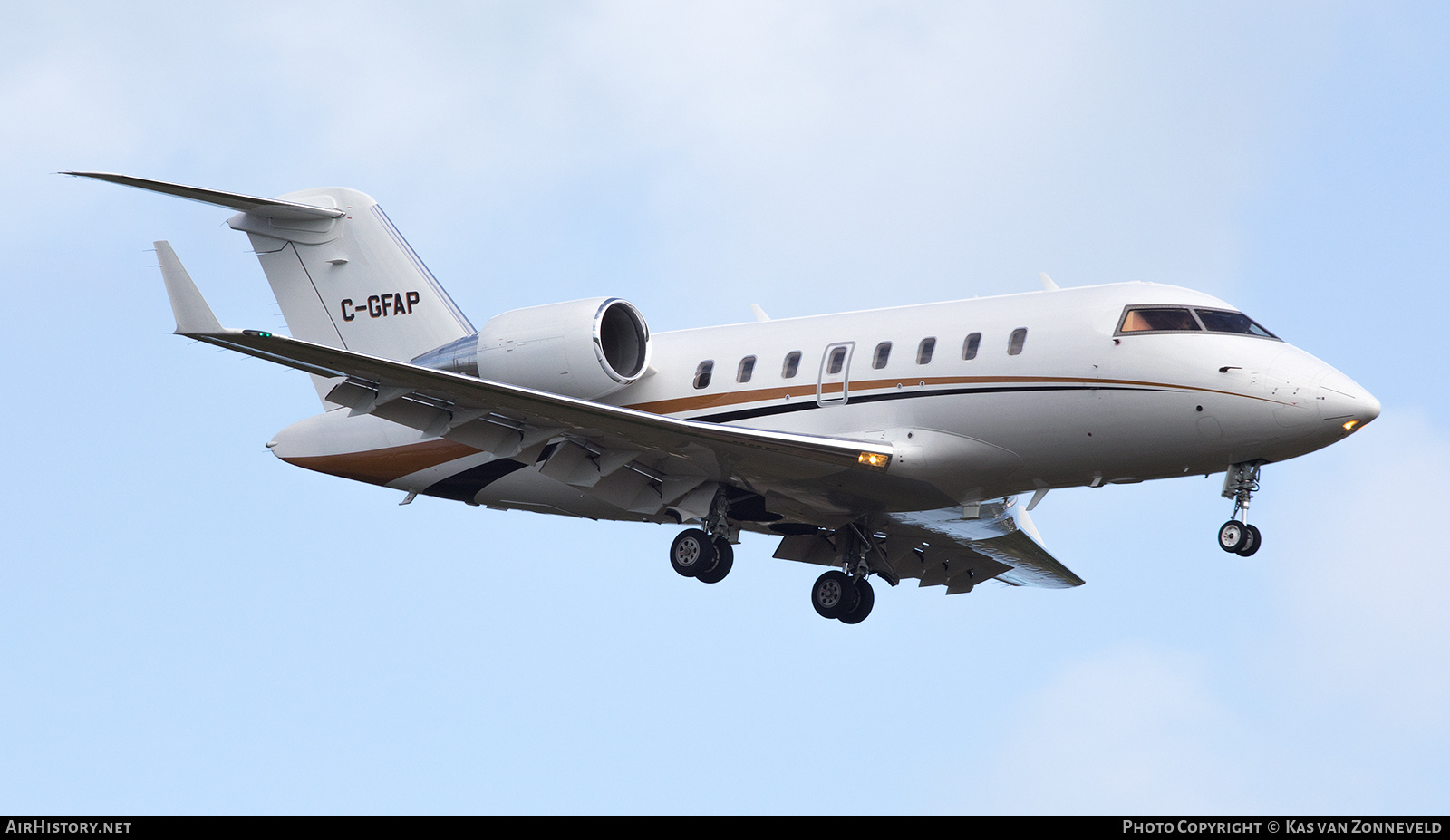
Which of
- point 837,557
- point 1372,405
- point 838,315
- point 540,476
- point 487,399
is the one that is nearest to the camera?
point 1372,405

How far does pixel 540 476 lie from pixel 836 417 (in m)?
4.68

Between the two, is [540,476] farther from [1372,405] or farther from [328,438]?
[1372,405]

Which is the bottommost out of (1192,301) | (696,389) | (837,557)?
(837,557)

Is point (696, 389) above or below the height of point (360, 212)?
below

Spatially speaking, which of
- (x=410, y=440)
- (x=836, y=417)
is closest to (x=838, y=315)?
(x=836, y=417)

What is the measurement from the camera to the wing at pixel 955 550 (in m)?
24.0

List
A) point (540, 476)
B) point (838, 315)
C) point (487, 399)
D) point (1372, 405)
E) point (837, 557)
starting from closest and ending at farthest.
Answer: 1. point (1372, 405)
2. point (487, 399)
3. point (838, 315)
4. point (540, 476)
5. point (837, 557)

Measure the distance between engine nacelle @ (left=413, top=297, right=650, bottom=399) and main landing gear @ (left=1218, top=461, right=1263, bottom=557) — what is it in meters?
7.74

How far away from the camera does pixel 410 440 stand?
24.1 m

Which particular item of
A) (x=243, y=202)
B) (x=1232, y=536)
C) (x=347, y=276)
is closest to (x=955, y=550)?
(x=1232, y=536)

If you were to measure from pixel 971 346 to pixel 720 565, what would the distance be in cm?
439

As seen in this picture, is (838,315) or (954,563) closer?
(838,315)

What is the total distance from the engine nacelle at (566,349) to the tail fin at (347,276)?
2.64 m

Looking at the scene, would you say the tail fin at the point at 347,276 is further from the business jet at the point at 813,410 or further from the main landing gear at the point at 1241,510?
the main landing gear at the point at 1241,510
